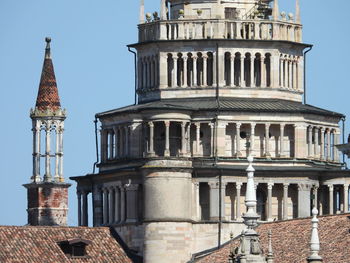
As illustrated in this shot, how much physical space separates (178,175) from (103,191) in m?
8.11

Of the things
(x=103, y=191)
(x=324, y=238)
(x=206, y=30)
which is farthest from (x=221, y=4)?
(x=324, y=238)

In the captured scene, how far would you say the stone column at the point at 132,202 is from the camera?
527 ft

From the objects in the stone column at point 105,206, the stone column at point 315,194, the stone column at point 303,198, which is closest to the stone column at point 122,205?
the stone column at point 105,206

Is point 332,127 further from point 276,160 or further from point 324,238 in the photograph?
point 324,238

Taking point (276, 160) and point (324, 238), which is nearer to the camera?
point (324, 238)

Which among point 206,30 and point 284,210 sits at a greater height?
point 206,30

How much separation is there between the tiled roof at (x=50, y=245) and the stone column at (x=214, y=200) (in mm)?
5606

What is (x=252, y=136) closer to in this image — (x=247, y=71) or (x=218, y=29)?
(x=247, y=71)

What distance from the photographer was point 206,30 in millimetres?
162625

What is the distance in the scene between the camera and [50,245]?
158 meters

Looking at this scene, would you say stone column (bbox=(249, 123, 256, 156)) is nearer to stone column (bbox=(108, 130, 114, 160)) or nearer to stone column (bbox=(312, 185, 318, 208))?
stone column (bbox=(312, 185, 318, 208))

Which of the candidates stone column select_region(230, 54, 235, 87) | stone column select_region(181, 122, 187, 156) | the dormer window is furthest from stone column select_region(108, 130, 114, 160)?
stone column select_region(230, 54, 235, 87)

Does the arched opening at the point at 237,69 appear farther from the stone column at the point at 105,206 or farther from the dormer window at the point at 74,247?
the dormer window at the point at 74,247

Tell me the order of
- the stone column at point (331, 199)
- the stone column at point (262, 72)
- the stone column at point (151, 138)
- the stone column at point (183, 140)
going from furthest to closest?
the stone column at point (262, 72) < the stone column at point (331, 199) < the stone column at point (183, 140) < the stone column at point (151, 138)
